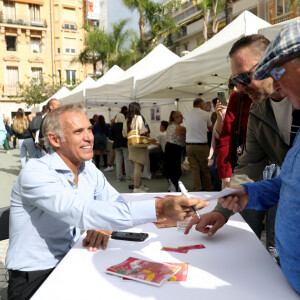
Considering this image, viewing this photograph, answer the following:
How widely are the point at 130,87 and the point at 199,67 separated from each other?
10.0ft

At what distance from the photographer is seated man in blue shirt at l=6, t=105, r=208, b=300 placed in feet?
4.94

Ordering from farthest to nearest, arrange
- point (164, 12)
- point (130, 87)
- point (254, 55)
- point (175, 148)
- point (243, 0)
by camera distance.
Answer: point (243, 0), point (164, 12), point (130, 87), point (175, 148), point (254, 55)

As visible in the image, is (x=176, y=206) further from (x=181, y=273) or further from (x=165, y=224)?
(x=165, y=224)

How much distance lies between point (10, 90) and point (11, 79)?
149 cm

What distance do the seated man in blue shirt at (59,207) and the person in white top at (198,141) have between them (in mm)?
4283

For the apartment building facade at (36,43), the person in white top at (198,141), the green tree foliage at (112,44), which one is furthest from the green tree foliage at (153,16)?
the person in white top at (198,141)

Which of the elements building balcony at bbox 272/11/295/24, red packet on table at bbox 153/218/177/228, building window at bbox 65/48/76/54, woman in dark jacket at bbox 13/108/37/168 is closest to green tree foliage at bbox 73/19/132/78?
building window at bbox 65/48/76/54

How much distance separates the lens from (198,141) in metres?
6.32

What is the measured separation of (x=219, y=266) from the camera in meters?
1.44

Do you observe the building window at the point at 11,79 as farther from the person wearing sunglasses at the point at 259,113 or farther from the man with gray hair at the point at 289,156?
the man with gray hair at the point at 289,156

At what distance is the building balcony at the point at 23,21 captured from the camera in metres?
38.9

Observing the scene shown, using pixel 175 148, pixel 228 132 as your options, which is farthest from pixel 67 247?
pixel 175 148

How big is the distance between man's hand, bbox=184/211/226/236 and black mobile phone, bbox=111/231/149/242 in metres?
0.23

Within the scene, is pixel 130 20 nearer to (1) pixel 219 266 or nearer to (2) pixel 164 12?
(2) pixel 164 12
